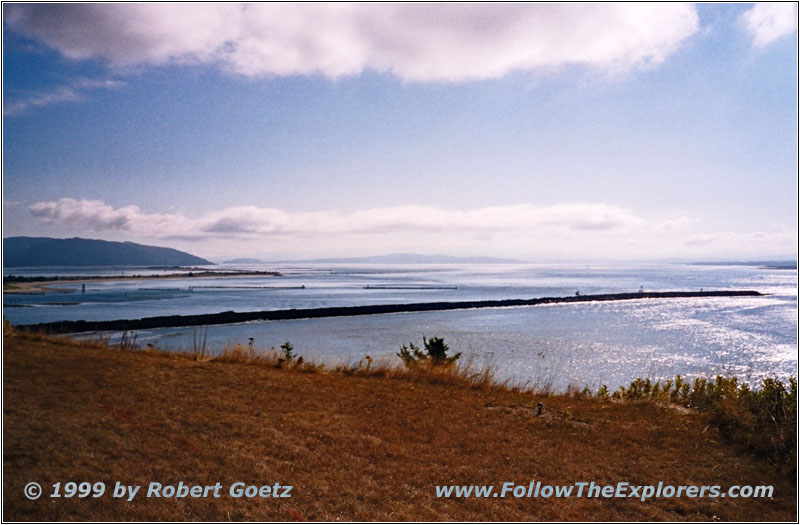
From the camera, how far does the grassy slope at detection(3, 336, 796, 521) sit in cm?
445

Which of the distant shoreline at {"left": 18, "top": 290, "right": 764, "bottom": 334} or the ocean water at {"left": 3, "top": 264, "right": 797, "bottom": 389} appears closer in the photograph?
the ocean water at {"left": 3, "top": 264, "right": 797, "bottom": 389}

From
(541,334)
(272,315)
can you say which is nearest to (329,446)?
(541,334)

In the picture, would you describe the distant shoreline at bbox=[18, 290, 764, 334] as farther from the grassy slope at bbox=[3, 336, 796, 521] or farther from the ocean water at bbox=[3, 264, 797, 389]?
the grassy slope at bbox=[3, 336, 796, 521]

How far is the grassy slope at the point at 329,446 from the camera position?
14.6 ft

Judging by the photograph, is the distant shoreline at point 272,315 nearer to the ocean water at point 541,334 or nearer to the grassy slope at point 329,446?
the ocean water at point 541,334

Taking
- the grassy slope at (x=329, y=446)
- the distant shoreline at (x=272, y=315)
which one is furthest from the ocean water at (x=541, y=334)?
the grassy slope at (x=329, y=446)

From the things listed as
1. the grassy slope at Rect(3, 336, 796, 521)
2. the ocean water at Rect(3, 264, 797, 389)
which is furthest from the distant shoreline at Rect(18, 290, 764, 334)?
the grassy slope at Rect(3, 336, 796, 521)

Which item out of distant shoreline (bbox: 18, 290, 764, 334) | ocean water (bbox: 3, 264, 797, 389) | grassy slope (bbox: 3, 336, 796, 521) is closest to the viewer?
grassy slope (bbox: 3, 336, 796, 521)

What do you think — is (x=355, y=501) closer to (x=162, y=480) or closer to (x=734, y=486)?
(x=162, y=480)

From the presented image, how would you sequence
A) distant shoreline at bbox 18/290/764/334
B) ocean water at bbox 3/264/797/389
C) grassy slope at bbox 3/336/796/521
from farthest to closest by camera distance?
distant shoreline at bbox 18/290/764/334
ocean water at bbox 3/264/797/389
grassy slope at bbox 3/336/796/521

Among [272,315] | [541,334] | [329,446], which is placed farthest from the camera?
[272,315]

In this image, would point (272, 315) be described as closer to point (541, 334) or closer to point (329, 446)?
point (541, 334)

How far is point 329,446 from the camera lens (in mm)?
5848

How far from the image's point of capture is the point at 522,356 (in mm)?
18812
